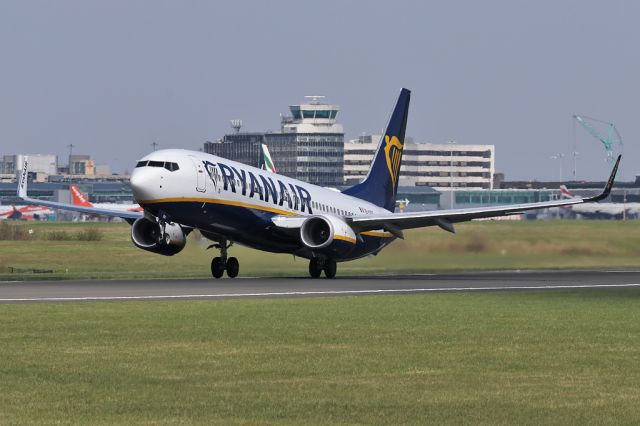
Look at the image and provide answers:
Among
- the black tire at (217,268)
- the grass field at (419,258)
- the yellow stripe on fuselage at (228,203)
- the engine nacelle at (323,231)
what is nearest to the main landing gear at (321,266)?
the yellow stripe on fuselage at (228,203)

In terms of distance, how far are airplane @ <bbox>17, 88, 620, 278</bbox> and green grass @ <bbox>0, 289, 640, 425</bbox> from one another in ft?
43.2

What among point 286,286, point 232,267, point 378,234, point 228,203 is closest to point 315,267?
point 232,267

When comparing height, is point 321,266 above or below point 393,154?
below

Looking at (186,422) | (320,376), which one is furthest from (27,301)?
(186,422)

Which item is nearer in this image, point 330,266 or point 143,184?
point 143,184

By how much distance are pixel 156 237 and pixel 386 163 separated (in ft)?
48.4

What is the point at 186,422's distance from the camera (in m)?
15.9

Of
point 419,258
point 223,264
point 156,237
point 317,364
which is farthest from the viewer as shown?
point 419,258

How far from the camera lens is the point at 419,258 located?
60156 millimetres

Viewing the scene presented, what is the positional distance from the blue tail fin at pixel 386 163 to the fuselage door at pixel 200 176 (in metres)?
13.6

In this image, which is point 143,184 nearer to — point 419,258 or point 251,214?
point 251,214

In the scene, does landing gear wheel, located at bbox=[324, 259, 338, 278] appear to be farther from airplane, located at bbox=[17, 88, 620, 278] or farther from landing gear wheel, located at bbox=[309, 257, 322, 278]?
landing gear wheel, located at bbox=[309, 257, 322, 278]

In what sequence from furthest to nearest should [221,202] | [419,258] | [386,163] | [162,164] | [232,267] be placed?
1. [386,163]
2. [419,258]
3. [232,267]
4. [221,202]
5. [162,164]

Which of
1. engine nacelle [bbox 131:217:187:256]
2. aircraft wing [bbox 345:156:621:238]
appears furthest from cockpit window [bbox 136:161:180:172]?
aircraft wing [bbox 345:156:621:238]
